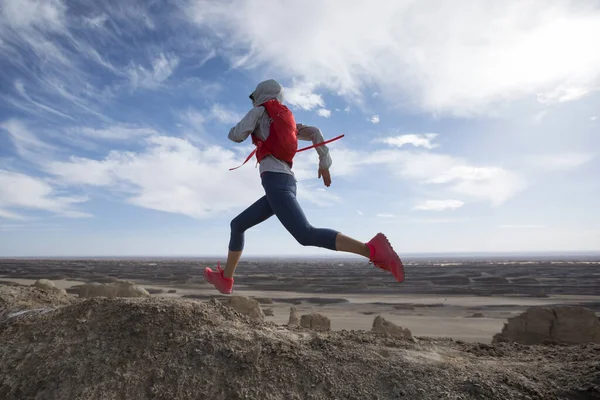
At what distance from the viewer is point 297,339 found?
249cm

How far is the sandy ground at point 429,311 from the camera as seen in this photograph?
11.7 m

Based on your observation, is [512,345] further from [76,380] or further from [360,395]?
[76,380]

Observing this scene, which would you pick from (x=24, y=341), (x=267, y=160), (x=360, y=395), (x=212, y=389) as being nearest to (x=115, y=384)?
(x=212, y=389)

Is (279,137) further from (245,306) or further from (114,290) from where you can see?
(114,290)

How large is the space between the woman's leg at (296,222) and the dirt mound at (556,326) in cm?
528

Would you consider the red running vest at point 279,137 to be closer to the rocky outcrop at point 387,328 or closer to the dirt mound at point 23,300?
the dirt mound at point 23,300

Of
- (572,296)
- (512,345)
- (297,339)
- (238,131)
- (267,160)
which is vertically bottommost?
(572,296)

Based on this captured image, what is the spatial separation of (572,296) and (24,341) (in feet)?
84.9

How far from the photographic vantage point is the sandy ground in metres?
11.7

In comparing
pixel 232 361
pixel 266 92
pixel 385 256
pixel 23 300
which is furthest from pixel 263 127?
pixel 23 300

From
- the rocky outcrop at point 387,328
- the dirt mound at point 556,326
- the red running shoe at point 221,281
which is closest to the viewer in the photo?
the red running shoe at point 221,281

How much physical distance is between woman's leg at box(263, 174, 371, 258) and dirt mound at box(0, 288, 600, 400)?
0.61m

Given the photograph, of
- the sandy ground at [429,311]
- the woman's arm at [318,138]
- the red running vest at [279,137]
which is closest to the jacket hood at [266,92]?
the red running vest at [279,137]

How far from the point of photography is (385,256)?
278 centimetres
